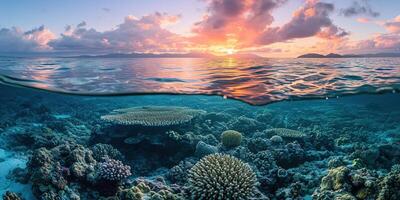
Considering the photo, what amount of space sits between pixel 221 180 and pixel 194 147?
191 inches

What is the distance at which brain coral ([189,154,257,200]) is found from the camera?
7012 millimetres

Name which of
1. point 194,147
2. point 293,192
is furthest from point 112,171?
point 293,192

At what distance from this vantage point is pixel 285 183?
8422 millimetres

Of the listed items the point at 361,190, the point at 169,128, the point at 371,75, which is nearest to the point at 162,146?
the point at 169,128

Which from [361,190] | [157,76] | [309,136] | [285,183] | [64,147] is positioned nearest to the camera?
[361,190]

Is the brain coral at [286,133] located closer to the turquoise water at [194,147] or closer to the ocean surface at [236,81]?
the turquoise water at [194,147]

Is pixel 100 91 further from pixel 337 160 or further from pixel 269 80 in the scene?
pixel 337 160

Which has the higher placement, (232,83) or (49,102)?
(232,83)

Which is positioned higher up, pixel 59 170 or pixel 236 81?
pixel 236 81

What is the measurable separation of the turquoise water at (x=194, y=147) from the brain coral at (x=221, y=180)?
0.03 metres

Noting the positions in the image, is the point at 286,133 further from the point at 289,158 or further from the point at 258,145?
the point at 289,158

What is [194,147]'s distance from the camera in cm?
1195

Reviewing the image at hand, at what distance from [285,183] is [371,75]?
34.8ft

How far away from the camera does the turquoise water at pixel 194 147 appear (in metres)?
7.33
